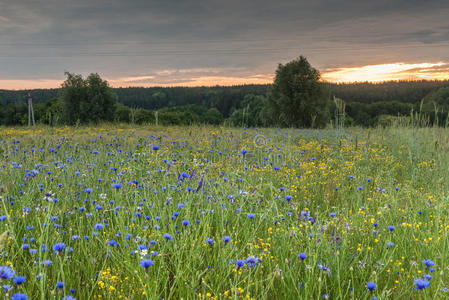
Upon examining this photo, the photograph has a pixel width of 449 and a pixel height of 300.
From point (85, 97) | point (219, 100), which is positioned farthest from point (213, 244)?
point (219, 100)

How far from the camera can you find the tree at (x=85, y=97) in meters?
41.6

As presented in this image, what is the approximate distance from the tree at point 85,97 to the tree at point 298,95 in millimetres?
22124

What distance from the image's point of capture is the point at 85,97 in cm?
4262

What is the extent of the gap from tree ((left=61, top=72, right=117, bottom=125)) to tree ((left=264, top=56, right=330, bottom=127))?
22.1 meters

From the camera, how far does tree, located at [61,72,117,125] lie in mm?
41562

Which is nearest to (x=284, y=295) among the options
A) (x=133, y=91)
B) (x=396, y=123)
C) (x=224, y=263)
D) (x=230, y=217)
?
(x=224, y=263)

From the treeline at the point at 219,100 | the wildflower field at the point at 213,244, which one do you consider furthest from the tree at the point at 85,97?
the wildflower field at the point at 213,244

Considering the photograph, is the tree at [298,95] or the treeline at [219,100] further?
the treeline at [219,100]

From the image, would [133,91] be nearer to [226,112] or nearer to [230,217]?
[226,112]

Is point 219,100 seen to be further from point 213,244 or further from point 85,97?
point 213,244

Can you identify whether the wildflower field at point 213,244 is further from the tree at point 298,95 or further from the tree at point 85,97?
the tree at point 85,97

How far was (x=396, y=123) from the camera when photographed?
37.1 ft

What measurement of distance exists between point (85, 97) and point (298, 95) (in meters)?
28.6

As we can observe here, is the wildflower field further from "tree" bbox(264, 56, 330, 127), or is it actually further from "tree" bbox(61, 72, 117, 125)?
"tree" bbox(61, 72, 117, 125)
